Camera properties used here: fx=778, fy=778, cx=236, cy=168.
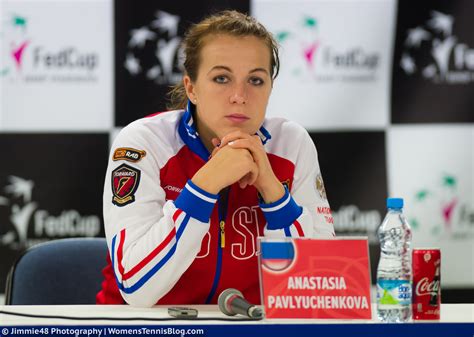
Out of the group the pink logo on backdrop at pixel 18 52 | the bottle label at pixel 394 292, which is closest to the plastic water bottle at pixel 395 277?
the bottle label at pixel 394 292

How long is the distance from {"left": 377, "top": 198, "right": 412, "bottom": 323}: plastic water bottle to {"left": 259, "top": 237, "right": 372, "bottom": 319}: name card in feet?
0.15

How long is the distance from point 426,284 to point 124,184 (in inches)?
31.5

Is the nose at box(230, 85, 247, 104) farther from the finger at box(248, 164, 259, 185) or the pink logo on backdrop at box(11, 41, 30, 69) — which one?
the pink logo on backdrop at box(11, 41, 30, 69)

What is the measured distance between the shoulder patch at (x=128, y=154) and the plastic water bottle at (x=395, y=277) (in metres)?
0.69

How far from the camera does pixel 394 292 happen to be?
1.42 m

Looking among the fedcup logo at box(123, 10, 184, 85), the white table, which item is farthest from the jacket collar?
the fedcup logo at box(123, 10, 184, 85)

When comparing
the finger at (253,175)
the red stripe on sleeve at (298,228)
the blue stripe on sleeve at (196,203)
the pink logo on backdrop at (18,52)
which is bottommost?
the red stripe on sleeve at (298,228)

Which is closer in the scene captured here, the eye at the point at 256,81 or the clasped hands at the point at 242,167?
the clasped hands at the point at 242,167

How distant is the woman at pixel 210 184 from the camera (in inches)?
69.9

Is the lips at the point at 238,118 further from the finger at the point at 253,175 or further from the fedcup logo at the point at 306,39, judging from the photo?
the fedcup logo at the point at 306,39

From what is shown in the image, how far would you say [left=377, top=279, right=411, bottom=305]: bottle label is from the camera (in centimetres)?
141

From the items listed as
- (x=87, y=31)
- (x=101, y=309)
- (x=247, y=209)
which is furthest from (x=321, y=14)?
(x=101, y=309)

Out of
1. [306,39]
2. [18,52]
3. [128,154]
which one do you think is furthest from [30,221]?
[128,154]

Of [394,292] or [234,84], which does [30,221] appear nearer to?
[234,84]
